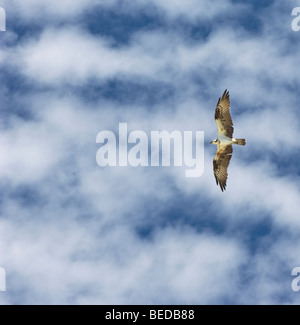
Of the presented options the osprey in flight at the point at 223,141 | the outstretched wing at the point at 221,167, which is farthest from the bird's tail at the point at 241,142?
the outstretched wing at the point at 221,167

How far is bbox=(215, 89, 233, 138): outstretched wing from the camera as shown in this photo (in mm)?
57500

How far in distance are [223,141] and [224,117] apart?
217 cm

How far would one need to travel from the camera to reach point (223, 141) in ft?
194

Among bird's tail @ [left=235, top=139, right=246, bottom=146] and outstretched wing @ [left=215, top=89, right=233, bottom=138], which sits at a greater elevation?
outstretched wing @ [left=215, top=89, right=233, bottom=138]

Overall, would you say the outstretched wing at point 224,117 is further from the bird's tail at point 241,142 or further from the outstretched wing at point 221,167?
the outstretched wing at point 221,167

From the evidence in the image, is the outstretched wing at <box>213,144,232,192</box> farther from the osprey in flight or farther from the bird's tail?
the bird's tail

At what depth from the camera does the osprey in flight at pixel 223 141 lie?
5759 cm

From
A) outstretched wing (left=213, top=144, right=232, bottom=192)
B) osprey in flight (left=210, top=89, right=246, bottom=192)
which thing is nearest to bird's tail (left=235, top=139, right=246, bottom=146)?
osprey in flight (left=210, top=89, right=246, bottom=192)

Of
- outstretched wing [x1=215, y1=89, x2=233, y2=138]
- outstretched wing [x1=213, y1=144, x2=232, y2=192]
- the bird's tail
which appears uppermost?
outstretched wing [x1=215, y1=89, x2=233, y2=138]

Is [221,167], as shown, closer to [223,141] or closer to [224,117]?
[223,141]
